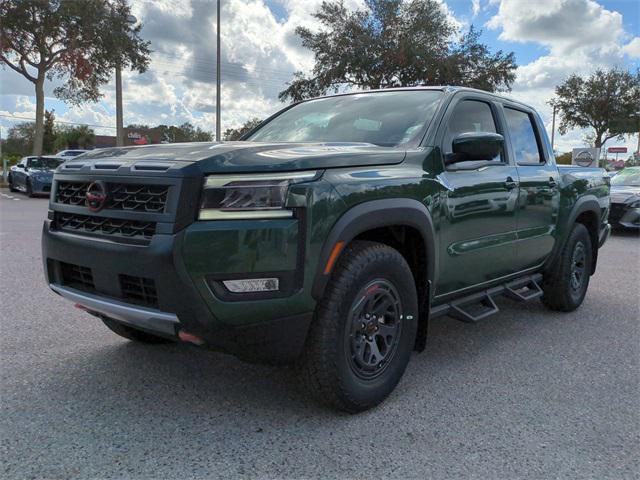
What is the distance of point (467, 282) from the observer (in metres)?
3.76

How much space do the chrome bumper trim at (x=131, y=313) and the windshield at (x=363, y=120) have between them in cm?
167

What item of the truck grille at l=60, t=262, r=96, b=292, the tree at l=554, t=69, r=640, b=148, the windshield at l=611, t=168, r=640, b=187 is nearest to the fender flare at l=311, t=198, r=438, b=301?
the truck grille at l=60, t=262, r=96, b=292

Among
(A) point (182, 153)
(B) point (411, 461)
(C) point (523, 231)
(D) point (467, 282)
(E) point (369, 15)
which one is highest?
(E) point (369, 15)

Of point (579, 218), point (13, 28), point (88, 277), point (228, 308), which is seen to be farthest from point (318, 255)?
point (13, 28)

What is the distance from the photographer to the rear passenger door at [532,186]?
14.1ft

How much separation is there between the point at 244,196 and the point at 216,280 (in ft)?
1.30

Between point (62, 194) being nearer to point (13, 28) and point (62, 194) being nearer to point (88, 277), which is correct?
point (88, 277)

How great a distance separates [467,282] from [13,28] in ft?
82.2

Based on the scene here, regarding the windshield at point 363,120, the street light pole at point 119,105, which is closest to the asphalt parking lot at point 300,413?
the windshield at point 363,120

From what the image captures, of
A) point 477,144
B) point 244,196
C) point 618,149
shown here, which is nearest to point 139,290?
point 244,196

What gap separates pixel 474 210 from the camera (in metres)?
3.63

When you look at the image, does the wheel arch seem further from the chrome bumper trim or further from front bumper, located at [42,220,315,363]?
the chrome bumper trim

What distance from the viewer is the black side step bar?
3.63m

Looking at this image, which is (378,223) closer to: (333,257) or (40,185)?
(333,257)
